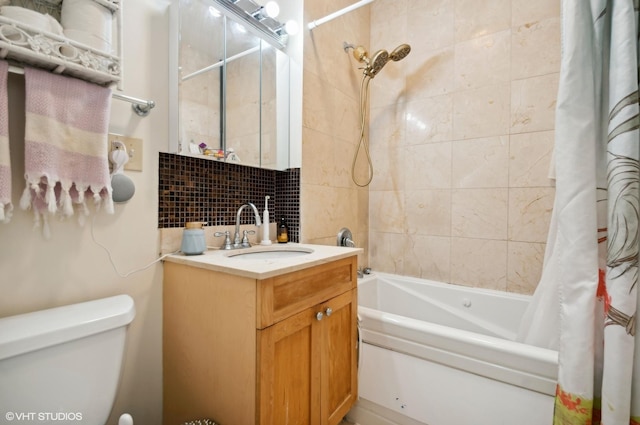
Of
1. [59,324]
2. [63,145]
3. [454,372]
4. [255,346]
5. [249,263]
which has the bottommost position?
[454,372]

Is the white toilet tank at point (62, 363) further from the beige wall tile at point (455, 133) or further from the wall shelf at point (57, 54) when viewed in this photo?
the beige wall tile at point (455, 133)

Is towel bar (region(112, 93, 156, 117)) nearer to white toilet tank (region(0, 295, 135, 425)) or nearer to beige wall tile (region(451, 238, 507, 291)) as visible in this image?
white toilet tank (region(0, 295, 135, 425))

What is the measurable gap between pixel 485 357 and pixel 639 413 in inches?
15.6

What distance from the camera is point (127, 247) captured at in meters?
1.05

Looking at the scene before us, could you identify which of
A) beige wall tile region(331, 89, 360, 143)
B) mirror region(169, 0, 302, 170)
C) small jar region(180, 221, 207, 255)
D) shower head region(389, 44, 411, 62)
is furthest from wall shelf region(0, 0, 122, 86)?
shower head region(389, 44, 411, 62)

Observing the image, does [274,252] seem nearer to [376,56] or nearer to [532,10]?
Result: [376,56]

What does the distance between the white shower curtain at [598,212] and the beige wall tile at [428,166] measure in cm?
97

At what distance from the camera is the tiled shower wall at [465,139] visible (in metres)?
1.63

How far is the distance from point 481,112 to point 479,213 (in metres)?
0.63

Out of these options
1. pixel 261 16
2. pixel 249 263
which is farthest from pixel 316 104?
pixel 249 263

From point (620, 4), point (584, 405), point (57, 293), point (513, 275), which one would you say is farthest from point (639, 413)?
point (57, 293)

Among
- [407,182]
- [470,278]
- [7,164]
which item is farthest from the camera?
[407,182]

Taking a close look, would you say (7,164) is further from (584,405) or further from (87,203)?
(584,405)

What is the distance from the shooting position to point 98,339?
791mm
